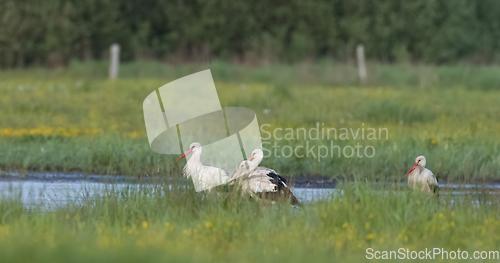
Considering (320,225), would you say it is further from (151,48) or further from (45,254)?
(151,48)

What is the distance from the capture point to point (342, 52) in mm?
27766

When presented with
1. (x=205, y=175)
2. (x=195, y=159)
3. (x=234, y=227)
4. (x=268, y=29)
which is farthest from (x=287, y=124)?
(x=268, y=29)

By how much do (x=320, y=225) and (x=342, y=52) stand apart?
23.3 metres

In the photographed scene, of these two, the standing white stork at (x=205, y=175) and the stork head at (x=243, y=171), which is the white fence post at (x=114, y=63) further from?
the stork head at (x=243, y=171)

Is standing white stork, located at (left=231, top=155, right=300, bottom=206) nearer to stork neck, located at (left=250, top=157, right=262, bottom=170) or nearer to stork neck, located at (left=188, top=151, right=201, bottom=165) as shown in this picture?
stork neck, located at (left=250, top=157, right=262, bottom=170)

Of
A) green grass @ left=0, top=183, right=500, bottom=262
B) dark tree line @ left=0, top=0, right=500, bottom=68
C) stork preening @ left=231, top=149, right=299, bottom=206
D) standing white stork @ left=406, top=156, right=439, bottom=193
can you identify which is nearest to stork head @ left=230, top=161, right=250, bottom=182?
stork preening @ left=231, top=149, right=299, bottom=206

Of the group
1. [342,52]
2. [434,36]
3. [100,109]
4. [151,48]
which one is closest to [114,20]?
[151,48]

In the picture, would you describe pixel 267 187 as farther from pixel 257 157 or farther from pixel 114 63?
pixel 114 63

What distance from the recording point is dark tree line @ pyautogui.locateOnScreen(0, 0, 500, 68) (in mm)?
26281

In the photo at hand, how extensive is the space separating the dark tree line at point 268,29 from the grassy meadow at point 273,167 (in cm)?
742

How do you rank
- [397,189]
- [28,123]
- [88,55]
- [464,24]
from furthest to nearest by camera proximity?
[464,24], [88,55], [28,123], [397,189]

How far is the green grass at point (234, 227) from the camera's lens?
4203 millimetres

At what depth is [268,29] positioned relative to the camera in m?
28.6

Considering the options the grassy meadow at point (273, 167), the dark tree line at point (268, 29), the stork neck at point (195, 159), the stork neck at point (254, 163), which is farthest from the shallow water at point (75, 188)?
the dark tree line at point (268, 29)
